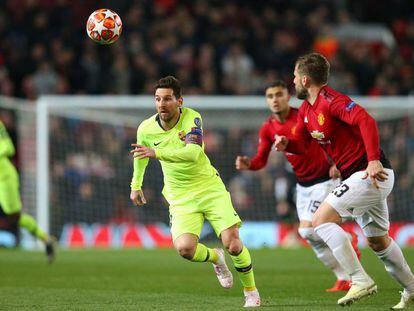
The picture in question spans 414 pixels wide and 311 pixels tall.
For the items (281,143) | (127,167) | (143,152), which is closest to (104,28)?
(143,152)

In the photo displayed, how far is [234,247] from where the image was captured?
27.5 ft

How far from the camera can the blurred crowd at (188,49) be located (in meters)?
19.8

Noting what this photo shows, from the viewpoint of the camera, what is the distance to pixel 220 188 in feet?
29.1

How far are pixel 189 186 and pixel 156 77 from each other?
11.5 meters

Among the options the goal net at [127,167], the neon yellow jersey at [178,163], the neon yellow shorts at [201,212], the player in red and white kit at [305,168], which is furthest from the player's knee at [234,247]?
the goal net at [127,167]

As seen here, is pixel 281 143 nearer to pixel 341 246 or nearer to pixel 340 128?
pixel 340 128

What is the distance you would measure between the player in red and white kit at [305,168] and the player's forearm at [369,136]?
8.86 ft

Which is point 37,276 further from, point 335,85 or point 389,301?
point 335,85

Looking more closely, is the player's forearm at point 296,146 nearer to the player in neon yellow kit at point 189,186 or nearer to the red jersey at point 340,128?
the red jersey at point 340,128

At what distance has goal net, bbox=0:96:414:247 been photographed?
1861cm

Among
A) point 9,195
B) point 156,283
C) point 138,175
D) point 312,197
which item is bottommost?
point 156,283

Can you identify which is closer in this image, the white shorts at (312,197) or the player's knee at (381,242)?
the player's knee at (381,242)

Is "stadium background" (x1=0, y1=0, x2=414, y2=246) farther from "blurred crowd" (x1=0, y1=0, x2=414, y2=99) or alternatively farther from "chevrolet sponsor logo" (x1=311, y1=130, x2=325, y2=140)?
"chevrolet sponsor logo" (x1=311, y1=130, x2=325, y2=140)

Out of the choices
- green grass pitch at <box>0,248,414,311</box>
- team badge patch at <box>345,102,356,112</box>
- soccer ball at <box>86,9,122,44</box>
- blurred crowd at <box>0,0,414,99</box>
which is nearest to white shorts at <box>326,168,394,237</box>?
team badge patch at <box>345,102,356,112</box>
